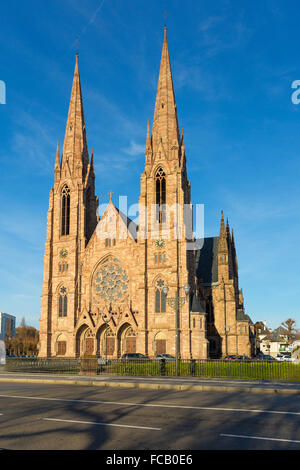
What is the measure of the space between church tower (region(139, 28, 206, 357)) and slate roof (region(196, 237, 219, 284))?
12187 mm

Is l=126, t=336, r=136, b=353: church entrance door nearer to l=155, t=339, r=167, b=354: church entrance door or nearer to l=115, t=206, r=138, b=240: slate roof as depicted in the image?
l=155, t=339, r=167, b=354: church entrance door

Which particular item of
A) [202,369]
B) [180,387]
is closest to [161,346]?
[202,369]

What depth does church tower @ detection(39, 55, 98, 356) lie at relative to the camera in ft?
185

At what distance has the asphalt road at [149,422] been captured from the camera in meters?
8.30

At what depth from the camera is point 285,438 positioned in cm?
879

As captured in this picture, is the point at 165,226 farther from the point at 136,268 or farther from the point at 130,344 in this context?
the point at 130,344

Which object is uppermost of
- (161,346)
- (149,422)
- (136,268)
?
(136,268)

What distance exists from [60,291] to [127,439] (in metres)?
50.6

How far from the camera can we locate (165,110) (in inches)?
2293

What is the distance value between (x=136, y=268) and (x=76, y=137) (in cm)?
2241

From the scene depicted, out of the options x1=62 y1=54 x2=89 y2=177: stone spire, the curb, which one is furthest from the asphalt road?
x1=62 y1=54 x2=89 y2=177: stone spire

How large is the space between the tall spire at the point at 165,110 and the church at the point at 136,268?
0.14m

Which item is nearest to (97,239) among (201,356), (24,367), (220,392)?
(201,356)
